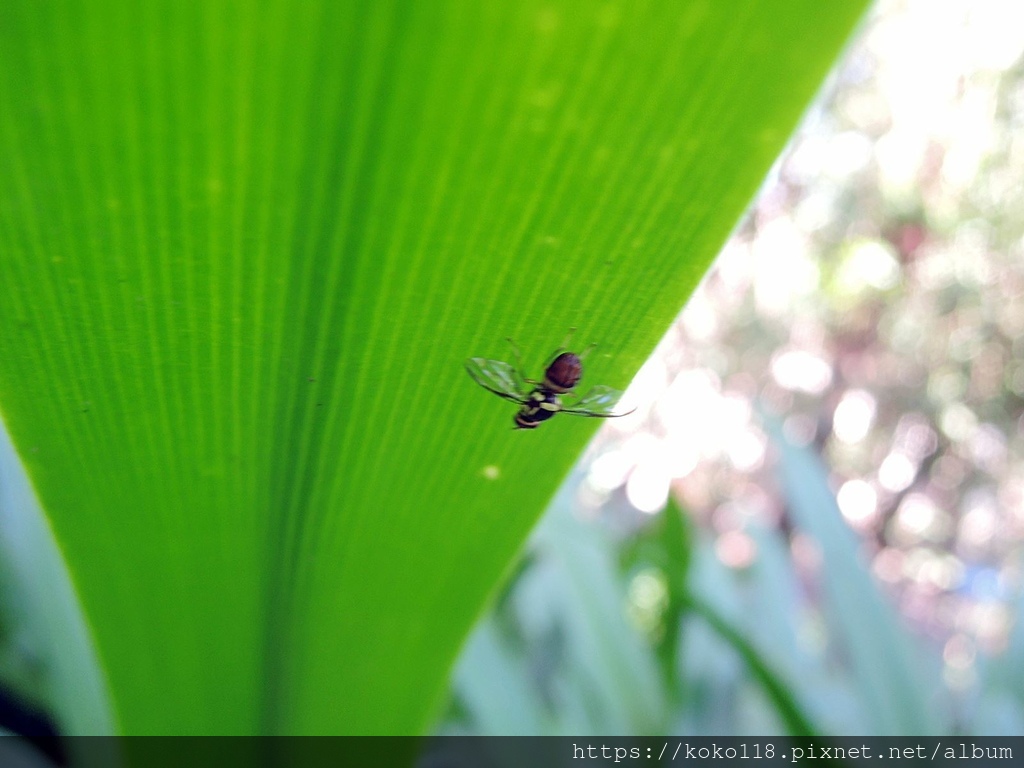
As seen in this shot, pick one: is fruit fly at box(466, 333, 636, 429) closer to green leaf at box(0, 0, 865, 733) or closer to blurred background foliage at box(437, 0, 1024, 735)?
green leaf at box(0, 0, 865, 733)

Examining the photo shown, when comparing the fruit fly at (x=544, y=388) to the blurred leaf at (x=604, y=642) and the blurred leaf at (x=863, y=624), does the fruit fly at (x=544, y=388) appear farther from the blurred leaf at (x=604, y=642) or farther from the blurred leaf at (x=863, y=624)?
the blurred leaf at (x=863, y=624)

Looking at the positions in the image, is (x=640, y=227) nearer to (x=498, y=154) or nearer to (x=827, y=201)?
(x=498, y=154)

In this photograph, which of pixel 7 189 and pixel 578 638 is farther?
pixel 578 638

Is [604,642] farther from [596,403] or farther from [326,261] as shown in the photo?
[326,261]

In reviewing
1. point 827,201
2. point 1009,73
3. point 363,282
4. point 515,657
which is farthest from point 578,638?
point 827,201

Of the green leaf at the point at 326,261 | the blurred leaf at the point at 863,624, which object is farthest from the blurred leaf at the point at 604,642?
the green leaf at the point at 326,261

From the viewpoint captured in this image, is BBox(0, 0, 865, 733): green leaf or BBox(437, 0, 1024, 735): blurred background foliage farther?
BBox(437, 0, 1024, 735): blurred background foliage

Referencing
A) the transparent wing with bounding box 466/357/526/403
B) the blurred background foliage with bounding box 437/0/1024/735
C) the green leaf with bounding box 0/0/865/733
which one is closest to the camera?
the green leaf with bounding box 0/0/865/733

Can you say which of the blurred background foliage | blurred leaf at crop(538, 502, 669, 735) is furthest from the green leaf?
the blurred background foliage
